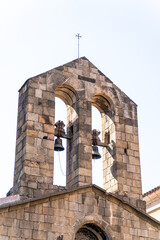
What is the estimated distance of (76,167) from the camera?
15.5 m

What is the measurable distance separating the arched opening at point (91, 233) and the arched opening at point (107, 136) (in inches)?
68.3

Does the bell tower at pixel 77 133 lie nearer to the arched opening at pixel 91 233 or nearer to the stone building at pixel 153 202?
the arched opening at pixel 91 233

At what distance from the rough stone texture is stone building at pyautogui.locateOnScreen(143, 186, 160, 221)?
23.4 feet

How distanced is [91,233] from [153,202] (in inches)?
336

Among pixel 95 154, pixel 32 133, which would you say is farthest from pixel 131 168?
pixel 32 133

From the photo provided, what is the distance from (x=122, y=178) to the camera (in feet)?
52.4

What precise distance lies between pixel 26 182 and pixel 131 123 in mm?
4329

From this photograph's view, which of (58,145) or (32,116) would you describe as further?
(58,145)

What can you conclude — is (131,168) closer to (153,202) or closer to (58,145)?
(58,145)

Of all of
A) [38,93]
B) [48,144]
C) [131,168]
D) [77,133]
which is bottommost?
[131,168]

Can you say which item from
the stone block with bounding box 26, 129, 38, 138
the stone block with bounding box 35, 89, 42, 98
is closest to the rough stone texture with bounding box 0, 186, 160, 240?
the stone block with bounding box 26, 129, 38, 138

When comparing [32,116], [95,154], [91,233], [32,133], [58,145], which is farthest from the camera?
[95,154]

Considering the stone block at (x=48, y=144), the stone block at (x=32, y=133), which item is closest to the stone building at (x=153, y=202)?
the stone block at (x=48, y=144)

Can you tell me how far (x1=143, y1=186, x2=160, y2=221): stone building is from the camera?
22.4m
